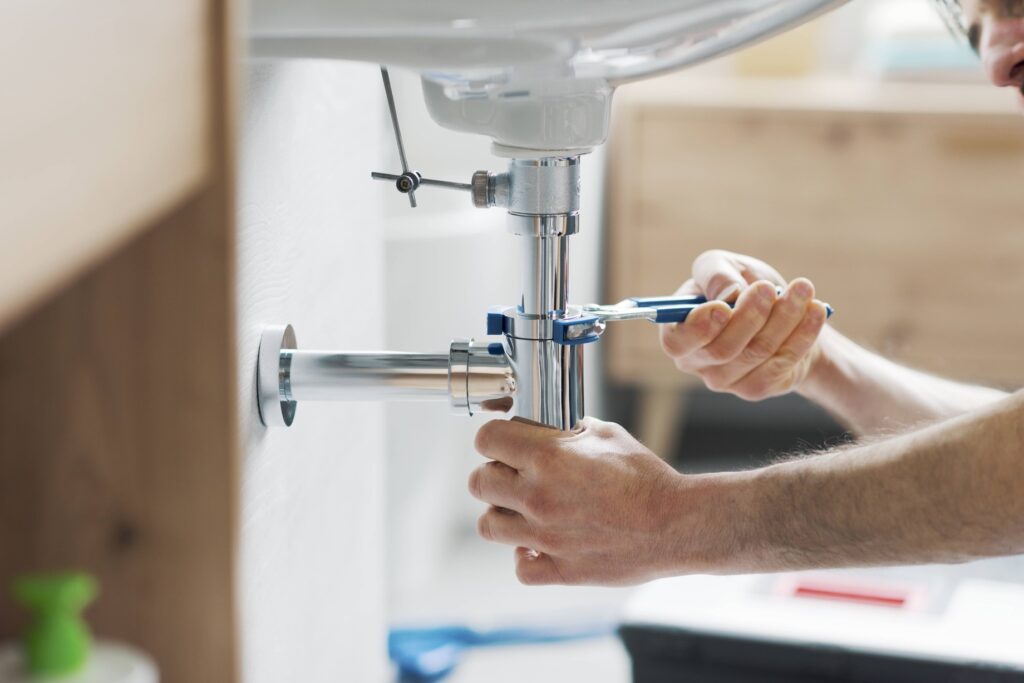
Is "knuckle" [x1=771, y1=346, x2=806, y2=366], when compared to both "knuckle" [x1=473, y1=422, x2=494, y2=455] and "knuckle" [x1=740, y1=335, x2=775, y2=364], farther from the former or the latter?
"knuckle" [x1=473, y1=422, x2=494, y2=455]

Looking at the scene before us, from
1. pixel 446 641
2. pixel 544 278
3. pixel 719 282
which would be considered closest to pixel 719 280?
pixel 719 282

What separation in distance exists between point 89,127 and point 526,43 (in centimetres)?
27

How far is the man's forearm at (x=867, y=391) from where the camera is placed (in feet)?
2.84

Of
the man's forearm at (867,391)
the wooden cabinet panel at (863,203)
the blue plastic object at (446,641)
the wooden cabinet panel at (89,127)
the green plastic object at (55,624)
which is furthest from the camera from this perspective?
the wooden cabinet panel at (863,203)

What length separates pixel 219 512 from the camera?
413mm

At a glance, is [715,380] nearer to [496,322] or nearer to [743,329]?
[743,329]

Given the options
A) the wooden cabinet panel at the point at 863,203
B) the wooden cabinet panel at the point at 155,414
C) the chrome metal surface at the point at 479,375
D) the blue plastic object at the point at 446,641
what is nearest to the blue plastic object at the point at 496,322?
the chrome metal surface at the point at 479,375

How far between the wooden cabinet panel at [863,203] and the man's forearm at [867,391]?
104 centimetres

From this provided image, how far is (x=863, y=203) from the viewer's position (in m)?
1.92

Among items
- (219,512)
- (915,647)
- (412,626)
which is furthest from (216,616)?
(412,626)

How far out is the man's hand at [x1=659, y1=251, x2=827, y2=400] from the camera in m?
0.70

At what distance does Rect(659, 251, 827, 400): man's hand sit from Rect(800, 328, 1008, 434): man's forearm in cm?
9

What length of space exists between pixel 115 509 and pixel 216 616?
2.0 inches

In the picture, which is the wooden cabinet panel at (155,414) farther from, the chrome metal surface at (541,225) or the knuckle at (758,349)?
the knuckle at (758,349)
